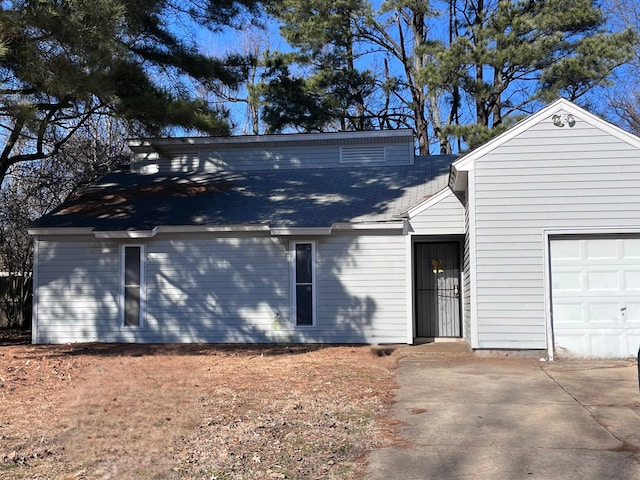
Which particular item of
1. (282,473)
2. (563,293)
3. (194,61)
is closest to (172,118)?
(194,61)

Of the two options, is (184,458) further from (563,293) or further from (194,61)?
(194,61)

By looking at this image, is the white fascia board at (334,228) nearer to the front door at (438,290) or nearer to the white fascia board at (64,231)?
the front door at (438,290)

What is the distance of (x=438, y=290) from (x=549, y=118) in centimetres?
476

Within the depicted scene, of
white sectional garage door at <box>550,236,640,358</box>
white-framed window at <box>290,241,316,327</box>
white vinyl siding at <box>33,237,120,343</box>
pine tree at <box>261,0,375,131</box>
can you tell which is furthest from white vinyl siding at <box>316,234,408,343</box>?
pine tree at <box>261,0,375,131</box>

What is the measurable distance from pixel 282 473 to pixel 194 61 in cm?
1082

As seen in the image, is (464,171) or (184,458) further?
(464,171)

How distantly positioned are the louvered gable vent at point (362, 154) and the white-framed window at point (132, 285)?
647 centimetres

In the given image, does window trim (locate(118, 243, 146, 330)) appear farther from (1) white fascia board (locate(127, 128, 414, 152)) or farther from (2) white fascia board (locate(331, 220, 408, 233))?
(2) white fascia board (locate(331, 220, 408, 233))

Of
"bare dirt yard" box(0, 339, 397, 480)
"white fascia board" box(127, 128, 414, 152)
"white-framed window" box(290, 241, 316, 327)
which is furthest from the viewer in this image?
"white fascia board" box(127, 128, 414, 152)

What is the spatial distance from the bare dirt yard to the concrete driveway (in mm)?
382

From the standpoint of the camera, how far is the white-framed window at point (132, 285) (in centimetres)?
1424

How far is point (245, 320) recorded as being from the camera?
13.9m

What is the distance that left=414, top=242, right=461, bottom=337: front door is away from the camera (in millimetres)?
14586

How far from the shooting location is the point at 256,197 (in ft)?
52.2
